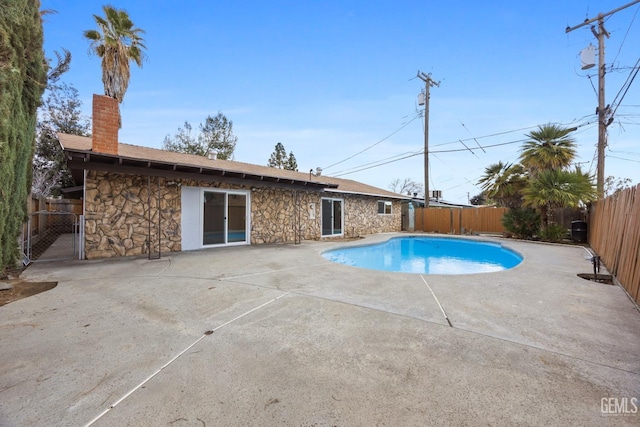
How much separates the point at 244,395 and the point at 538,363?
2.44m

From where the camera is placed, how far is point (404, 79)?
1841 centimetres

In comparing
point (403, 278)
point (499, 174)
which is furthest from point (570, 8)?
point (403, 278)

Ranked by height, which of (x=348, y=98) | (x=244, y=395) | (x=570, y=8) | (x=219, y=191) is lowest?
(x=244, y=395)

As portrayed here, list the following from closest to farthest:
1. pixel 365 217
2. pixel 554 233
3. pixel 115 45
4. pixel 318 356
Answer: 1. pixel 318 356
2. pixel 115 45
3. pixel 554 233
4. pixel 365 217

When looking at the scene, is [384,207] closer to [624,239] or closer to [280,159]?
[624,239]

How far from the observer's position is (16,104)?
16.4 feet

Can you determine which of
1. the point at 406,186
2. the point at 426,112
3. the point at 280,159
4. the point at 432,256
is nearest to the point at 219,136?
the point at 280,159

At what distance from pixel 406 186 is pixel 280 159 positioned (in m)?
22.4

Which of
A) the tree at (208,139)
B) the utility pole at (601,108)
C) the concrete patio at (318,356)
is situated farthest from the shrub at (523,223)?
the tree at (208,139)

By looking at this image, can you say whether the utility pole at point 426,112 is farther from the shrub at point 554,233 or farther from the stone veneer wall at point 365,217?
the shrub at point 554,233

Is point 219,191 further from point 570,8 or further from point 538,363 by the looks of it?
point 570,8

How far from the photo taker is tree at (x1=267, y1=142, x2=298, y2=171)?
1260 inches

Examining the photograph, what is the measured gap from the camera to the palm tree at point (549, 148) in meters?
11.9

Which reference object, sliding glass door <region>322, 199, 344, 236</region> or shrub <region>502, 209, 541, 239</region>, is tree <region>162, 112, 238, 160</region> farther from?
shrub <region>502, 209, 541, 239</region>
